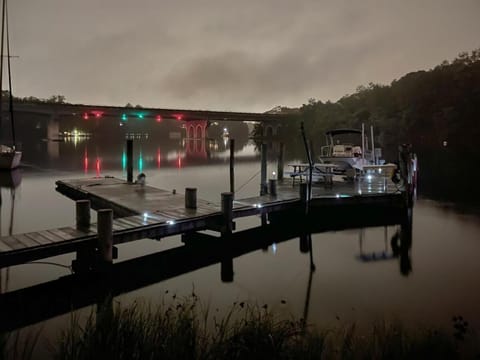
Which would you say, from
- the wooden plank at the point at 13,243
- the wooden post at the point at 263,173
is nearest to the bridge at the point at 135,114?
the wooden post at the point at 263,173

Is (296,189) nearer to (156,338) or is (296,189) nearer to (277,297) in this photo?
(277,297)

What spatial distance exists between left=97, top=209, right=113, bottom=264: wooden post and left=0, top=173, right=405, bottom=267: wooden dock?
249 millimetres

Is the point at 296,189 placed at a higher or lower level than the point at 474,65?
lower

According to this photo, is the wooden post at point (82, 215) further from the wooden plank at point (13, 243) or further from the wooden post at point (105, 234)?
the wooden plank at point (13, 243)

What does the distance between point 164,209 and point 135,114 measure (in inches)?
3402

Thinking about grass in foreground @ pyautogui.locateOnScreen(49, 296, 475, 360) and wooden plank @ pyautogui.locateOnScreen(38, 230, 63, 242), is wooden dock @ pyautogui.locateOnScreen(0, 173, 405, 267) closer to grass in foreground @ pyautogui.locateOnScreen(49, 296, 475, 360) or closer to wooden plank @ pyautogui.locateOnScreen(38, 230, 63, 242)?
wooden plank @ pyautogui.locateOnScreen(38, 230, 63, 242)

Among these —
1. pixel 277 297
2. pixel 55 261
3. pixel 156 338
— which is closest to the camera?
pixel 156 338

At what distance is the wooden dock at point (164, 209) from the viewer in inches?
355

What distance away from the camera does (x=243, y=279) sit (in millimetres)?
10695

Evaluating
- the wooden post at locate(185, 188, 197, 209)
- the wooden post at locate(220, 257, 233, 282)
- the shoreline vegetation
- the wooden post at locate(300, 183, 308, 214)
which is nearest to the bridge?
the wooden post at locate(300, 183, 308, 214)

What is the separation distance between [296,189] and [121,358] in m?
13.4

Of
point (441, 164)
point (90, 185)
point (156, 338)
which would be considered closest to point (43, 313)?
point (156, 338)

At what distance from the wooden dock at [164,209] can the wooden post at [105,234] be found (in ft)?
0.82

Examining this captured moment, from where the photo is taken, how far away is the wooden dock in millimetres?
9008
